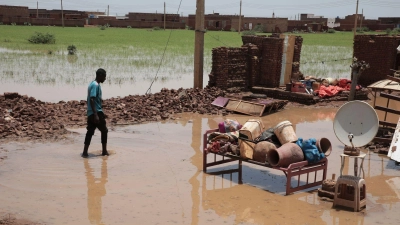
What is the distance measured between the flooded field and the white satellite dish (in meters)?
11.3

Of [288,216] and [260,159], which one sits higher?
[260,159]

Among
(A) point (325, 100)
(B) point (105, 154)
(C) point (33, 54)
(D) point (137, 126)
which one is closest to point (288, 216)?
(B) point (105, 154)

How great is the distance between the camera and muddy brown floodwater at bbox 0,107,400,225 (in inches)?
283

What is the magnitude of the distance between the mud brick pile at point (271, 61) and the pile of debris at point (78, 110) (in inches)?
86.2

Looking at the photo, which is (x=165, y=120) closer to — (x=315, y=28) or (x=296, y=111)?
(x=296, y=111)

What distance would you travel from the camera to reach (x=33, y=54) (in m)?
30.9

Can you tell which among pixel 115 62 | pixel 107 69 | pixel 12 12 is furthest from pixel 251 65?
pixel 12 12

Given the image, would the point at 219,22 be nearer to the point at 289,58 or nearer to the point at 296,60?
the point at 296,60

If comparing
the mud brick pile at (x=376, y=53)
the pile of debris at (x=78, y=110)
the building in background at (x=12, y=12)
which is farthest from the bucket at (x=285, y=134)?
the building in background at (x=12, y=12)

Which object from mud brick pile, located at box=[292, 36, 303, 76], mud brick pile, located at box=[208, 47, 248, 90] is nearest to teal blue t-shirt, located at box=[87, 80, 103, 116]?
mud brick pile, located at box=[208, 47, 248, 90]

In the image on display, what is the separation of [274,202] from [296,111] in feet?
27.6

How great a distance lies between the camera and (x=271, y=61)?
1814cm

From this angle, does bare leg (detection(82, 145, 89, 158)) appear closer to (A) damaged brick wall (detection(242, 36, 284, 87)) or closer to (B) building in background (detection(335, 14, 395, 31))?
(A) damaged brick wall (detection(242, 36, 284, 87))

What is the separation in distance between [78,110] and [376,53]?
12306mm
